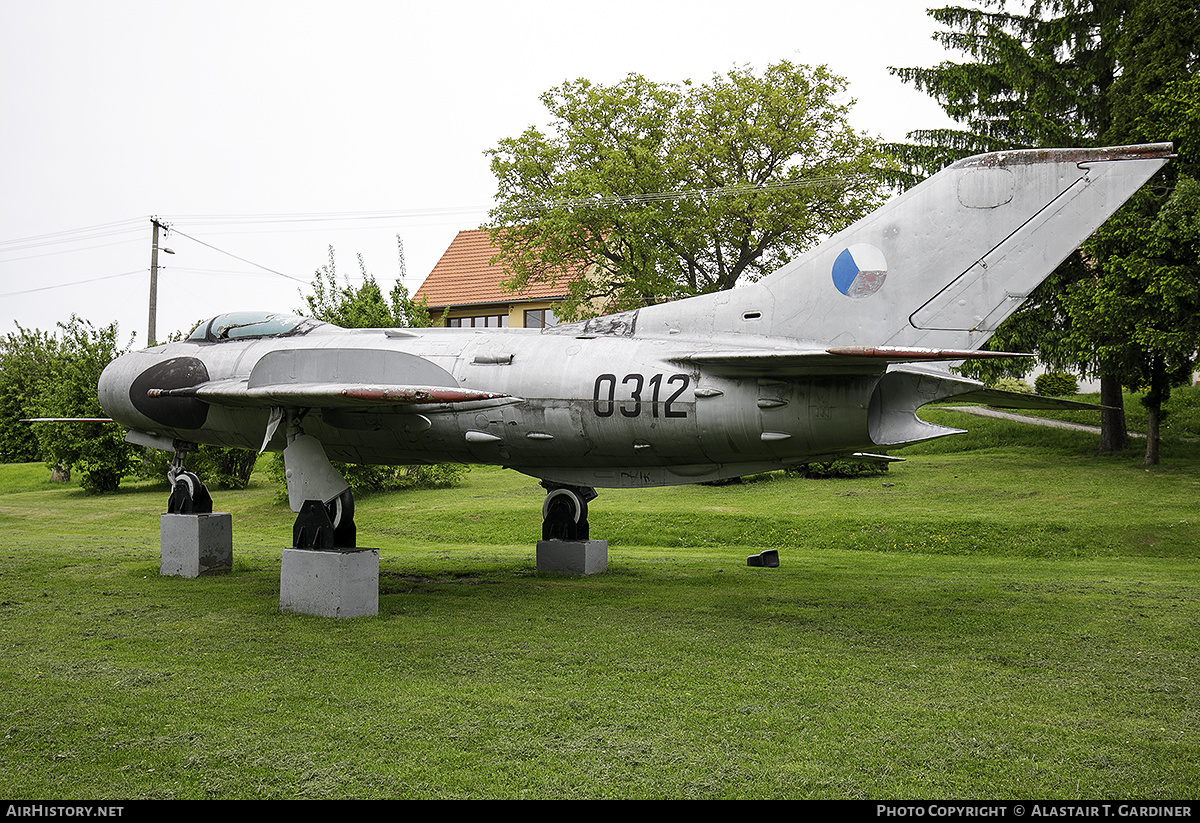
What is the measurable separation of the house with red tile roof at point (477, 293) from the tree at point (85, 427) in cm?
1518

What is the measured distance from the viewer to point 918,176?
27.5 meters

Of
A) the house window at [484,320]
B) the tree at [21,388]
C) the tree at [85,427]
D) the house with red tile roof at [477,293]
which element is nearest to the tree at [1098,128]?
the house with red tile roof at [477,293]

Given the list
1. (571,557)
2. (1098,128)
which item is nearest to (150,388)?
(571,557)

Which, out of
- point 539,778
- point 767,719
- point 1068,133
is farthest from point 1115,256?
point 539,778

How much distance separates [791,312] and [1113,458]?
68.8 ft

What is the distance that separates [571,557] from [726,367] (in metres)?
4.77

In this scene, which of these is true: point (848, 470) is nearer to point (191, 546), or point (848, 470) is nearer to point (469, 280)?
point (191, 546)

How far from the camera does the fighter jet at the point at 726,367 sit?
8852 mm

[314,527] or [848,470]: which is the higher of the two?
[314,527]

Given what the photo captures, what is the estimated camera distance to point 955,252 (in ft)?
29.8

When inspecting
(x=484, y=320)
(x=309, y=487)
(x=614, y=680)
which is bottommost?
(x=614, y=680)

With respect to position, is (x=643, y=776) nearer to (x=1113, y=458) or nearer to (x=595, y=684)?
(x=595, y=684)

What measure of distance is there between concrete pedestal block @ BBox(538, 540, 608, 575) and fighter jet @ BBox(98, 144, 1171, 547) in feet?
7.14

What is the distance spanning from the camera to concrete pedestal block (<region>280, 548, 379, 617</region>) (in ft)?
30.8
